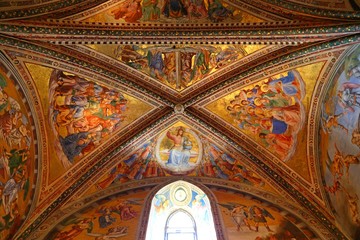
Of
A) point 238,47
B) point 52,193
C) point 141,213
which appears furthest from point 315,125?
point 52,193

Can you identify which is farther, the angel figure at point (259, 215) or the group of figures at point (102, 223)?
the angel figure at point (259, 215)

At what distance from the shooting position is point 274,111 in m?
12.4

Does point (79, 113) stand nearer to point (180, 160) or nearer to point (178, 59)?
point (178, 59)

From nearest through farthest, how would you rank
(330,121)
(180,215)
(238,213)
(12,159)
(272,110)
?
1. (12,159)
2. (330,121)
3. (238,213)
4. (272,110)
5. (180,215)

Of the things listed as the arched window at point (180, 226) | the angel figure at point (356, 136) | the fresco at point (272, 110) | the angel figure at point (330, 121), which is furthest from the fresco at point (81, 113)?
the angel figure at point (356, 136)

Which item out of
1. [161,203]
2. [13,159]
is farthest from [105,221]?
[13,159]

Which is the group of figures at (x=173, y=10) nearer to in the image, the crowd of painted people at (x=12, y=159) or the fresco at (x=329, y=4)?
the fresco at (x=329, y=4)

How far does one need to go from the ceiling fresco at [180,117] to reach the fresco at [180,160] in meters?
0.04

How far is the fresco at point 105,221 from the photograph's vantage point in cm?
1093

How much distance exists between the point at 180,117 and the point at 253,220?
12.0ft

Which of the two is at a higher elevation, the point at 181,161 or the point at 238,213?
the point at 181,161

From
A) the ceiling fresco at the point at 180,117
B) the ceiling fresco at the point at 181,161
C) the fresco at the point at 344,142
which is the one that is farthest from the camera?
the ceiling fresco at the point at 181,161

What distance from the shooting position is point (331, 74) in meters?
11.1

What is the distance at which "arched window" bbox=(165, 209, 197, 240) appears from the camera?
38.3 feet
